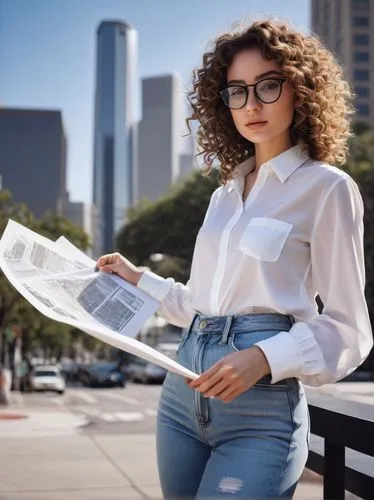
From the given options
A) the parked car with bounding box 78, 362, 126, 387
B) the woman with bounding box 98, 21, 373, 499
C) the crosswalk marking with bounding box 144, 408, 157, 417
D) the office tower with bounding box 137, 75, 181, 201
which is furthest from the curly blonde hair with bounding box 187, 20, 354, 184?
the office tower with bounding box 137, 75, 181, 201

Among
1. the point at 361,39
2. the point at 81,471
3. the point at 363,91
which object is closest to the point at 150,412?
the point at 81,471

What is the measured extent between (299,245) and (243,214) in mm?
198

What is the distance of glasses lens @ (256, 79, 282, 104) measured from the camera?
77.1 inches

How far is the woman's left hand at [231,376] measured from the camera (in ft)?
5.44

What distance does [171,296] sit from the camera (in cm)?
229

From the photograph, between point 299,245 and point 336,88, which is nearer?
point 299,245

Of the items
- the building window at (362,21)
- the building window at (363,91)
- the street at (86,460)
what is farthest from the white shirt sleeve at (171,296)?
the building window at (362,21)

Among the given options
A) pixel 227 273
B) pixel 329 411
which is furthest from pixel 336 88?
pixel 329 411

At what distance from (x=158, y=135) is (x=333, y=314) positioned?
177621 millimetres

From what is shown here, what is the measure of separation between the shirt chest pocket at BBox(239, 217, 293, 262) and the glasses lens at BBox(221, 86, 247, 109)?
326mm

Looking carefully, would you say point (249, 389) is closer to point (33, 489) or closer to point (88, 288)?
point (88, 288)

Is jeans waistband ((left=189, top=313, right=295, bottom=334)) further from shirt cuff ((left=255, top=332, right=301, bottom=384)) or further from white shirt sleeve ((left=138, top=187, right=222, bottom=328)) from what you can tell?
white shirt sleeve ((left=138, top=187, right=222, bottom=328))

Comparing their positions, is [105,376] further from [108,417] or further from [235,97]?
[235,97]

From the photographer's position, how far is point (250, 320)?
1.85 metres
